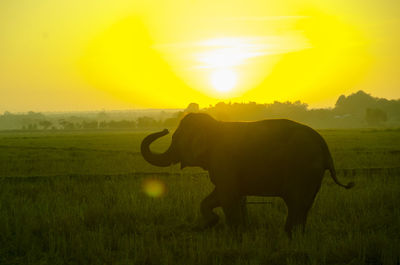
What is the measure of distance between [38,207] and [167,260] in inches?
187

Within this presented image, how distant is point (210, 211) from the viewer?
8.70m

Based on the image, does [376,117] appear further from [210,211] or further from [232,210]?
[232,210]

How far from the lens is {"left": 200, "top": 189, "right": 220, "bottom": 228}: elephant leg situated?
342 inches

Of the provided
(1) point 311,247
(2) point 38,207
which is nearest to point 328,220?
(1) point 311,247

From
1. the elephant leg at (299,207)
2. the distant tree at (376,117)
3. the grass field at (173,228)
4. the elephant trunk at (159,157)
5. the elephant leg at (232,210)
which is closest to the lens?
the grass field at (173,228)

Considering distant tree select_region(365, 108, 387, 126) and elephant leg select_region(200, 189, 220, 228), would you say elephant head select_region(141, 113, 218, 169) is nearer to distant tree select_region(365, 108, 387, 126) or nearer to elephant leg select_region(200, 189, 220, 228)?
elephant leg select_region(200, 189, 220, 228)

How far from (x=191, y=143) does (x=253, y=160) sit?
1.25 meters

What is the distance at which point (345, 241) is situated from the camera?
7.51 meters

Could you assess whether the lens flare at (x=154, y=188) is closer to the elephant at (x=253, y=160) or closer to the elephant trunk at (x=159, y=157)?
the elephant trunk at (x=159, y=157)

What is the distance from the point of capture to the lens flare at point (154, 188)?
40.4 ft

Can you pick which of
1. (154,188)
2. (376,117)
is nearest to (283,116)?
(376,117)

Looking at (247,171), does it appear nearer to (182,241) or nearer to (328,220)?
(182,241)

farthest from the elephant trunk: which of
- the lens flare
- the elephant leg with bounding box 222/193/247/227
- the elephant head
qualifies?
the lens flare

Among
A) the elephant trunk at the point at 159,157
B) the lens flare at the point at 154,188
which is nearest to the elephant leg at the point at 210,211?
the elephant trunk at the point at 159,157
